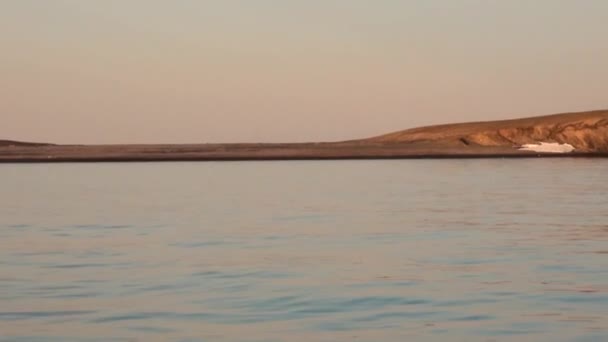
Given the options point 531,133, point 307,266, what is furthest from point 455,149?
point 307,266

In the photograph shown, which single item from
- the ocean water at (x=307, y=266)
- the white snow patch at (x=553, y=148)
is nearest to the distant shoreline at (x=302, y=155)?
the white snow patch at (x=553, y=148)

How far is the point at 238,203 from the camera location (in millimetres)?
34938

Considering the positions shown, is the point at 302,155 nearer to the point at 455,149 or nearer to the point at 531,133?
the point at 455,149

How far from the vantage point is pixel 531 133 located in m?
90.8

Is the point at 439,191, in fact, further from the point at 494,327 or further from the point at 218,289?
the point at 494,327

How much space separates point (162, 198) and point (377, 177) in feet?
49.4

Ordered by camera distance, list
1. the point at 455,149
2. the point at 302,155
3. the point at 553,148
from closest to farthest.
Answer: the point at 553,148, the point at 302,155, the point at 455,149

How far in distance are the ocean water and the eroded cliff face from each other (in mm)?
48236

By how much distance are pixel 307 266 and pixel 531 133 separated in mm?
72755

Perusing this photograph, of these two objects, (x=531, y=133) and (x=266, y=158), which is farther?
(x=531, y=133)

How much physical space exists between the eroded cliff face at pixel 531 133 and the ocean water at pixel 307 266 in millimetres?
48236

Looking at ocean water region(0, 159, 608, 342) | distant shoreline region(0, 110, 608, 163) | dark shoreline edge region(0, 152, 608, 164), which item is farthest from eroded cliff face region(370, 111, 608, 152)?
ocean water region(0, 159, 608, 342)

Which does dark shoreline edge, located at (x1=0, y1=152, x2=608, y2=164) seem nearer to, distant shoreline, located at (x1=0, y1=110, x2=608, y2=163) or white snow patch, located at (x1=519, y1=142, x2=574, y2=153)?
distant shoreline, located at (x1=0, y1=110, x2=608, y2=163)

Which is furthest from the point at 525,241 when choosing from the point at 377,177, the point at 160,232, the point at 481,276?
the point at 377,177
